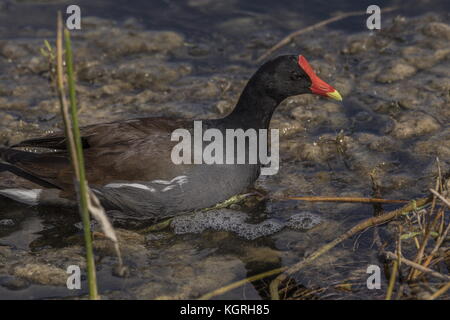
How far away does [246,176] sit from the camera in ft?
14.6

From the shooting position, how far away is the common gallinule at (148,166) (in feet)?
A: 13.9

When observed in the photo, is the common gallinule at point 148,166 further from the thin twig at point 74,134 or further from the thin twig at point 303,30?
the thin twig at point 303,30


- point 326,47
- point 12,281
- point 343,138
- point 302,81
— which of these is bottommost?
point 12,281

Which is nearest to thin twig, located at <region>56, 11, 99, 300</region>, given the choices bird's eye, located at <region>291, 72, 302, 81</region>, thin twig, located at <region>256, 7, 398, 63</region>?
bird's eye, located at <region>291, 72, 302, 81</region>

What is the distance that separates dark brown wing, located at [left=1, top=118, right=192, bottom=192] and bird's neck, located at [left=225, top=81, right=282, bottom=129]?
33 cm

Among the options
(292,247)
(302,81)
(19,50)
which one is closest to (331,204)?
(292,247)

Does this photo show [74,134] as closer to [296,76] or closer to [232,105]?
[296,76]

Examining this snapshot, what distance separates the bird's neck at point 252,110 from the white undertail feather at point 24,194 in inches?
52.4

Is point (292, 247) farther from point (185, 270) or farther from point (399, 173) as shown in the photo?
point (399, 173)

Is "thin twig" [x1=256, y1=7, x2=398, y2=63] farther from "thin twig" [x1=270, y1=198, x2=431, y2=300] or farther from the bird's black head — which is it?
"thin twig" [x1=270, y1=198, x2=431, y2=300]

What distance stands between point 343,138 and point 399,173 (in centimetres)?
56

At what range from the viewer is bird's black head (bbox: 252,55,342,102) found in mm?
4496

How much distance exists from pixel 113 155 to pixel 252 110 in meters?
0.97

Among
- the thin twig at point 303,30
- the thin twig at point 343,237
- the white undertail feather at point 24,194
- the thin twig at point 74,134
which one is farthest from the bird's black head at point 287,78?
the thin twig at point 74,134
